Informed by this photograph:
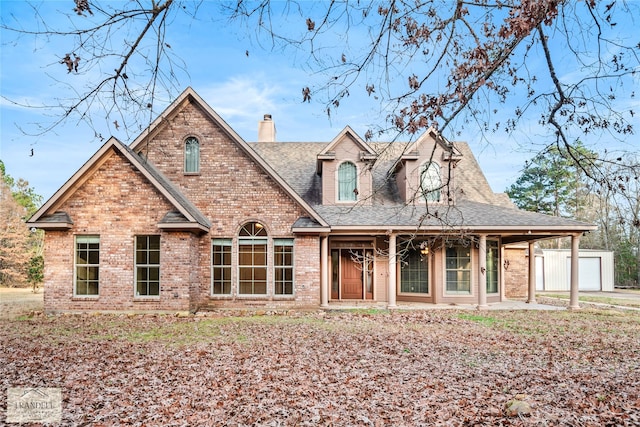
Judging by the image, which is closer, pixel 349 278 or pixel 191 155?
pixel 191 155

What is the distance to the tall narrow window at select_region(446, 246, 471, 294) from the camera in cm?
1842

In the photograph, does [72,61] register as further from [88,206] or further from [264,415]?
[88,206]

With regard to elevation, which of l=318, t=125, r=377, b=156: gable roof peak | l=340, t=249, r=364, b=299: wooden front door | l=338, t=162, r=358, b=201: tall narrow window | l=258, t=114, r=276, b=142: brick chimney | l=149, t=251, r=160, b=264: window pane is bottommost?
l=340, t=249, r=364, b=299: wooden front door

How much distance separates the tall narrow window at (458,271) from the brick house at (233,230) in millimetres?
38

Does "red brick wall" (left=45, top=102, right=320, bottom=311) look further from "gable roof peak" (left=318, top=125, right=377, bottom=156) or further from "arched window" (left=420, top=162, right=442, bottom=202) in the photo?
"arched window" (left=420, top=162, right=442, bottom=202)

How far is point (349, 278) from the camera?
19.4 meters

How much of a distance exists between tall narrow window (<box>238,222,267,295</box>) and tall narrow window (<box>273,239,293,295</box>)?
38cm

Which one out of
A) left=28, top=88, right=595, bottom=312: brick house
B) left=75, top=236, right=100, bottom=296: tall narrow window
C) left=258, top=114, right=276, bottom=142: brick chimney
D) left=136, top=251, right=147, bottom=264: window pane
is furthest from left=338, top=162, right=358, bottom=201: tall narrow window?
left=75, top=236, right=100, bottom=296: tall narrow window

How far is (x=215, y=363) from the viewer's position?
8.36m

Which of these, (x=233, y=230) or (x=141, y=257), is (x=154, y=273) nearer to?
(x=141, y=257)

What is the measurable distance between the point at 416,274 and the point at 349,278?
8.71 ft

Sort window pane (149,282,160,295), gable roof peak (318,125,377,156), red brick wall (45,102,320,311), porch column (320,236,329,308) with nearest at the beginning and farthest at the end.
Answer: red brick wall (45,102,320,311)
window pane (149,282,160,295)
porch column (320,236,329,308)
gable roof peak (318,125,377,156)

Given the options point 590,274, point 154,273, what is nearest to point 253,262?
point 154,273

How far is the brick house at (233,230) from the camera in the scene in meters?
15.2
